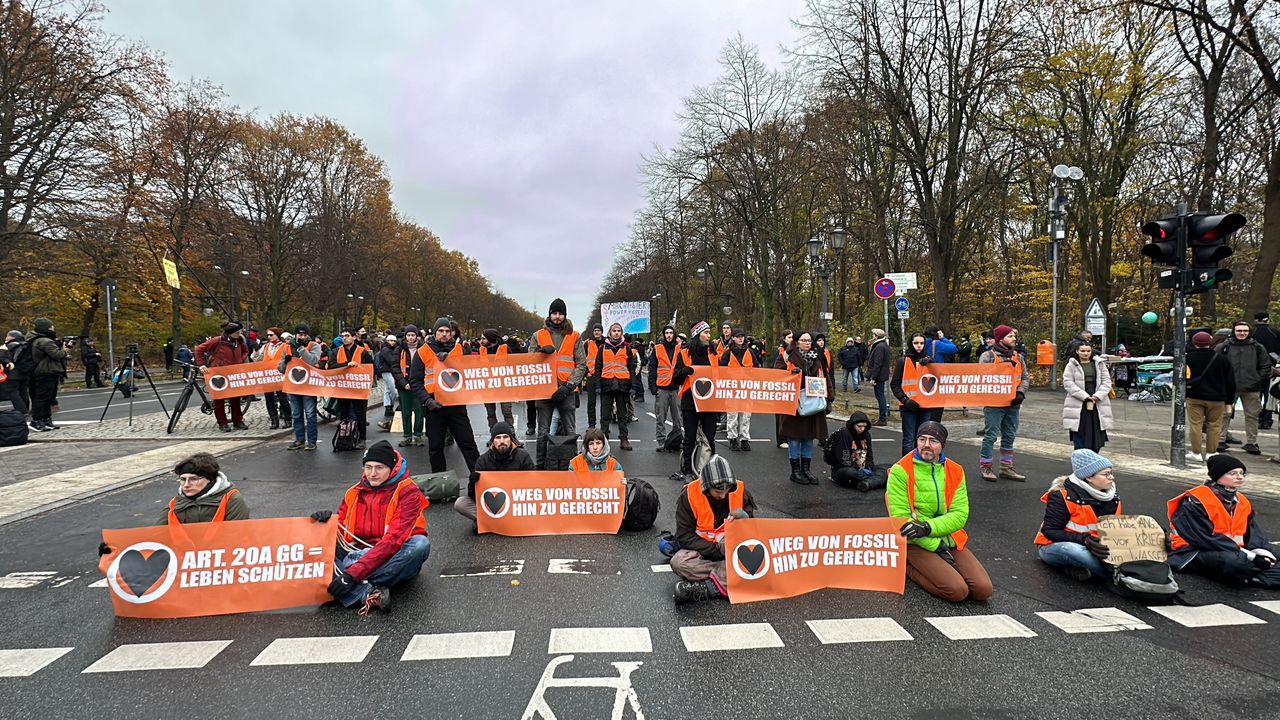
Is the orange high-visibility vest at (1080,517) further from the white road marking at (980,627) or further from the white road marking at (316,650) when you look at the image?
the white road marking at (316,650)

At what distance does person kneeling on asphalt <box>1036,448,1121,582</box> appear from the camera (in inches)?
177

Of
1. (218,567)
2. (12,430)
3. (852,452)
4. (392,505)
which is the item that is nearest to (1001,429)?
(852,452)

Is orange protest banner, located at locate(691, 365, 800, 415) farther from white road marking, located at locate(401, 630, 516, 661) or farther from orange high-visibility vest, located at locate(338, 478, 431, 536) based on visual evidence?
white road marking, located at locate(401, 630, 516, 661)

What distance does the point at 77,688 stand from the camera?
3141 mm

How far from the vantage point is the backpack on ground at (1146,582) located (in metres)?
4.06

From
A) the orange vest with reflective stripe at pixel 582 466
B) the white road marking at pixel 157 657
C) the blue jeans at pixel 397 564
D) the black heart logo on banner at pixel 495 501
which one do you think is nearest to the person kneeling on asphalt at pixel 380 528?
the blue jeans at pixel 397 564

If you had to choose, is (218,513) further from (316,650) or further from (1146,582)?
(1146,582)

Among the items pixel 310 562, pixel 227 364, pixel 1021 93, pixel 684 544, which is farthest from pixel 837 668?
pixel 1021 93

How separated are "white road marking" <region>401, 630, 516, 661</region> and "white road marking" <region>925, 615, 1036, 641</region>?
8.71 feet

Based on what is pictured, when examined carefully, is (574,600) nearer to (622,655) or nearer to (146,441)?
(622,655)

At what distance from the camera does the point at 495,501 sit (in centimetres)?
567

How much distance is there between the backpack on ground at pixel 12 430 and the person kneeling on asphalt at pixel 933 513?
558 inches

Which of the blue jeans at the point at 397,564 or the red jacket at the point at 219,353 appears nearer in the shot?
the blue jeans at the point at 397,564

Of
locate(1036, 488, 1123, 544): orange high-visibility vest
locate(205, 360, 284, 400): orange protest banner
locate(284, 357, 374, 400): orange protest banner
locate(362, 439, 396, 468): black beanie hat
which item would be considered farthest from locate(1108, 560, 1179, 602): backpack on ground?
locate(205, 360, 284, 400): orange protest banner
